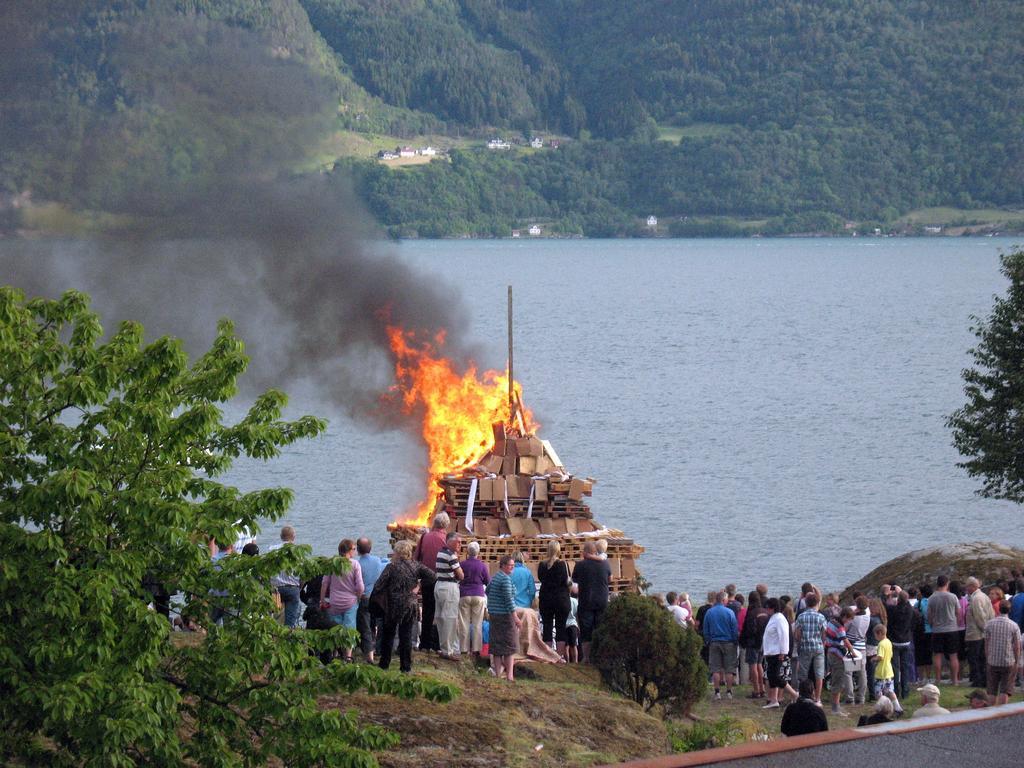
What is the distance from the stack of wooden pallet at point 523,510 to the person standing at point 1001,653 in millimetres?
7883

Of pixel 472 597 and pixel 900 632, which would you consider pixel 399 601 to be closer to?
pixel 472 597

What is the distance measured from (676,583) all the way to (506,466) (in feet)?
56.6

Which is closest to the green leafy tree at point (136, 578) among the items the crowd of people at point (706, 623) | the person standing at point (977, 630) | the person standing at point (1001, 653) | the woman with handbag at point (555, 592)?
the crowd of people at point (706, 623)

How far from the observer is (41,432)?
15617mm

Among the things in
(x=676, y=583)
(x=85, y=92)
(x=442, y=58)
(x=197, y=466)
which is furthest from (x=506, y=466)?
(x=442, y=58)

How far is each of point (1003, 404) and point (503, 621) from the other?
67.5 feet

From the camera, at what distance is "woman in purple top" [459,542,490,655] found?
20.3 metres

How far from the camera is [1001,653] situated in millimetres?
20906

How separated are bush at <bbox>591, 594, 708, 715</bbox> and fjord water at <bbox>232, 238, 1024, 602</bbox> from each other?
17559 mm

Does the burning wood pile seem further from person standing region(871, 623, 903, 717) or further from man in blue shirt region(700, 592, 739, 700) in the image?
person standing region(871, 623, 903, 717)

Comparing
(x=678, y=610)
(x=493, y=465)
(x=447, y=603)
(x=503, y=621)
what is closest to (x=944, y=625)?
(x=678, y=610)

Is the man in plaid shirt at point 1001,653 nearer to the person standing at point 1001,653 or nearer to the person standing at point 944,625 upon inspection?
the person standing at point 1001,653

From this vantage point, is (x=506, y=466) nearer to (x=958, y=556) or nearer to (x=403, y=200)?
(x=958, y=556)

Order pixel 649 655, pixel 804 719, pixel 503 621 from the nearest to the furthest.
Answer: pixel 804 719 < pixel 503 621 < pixel 649 655
